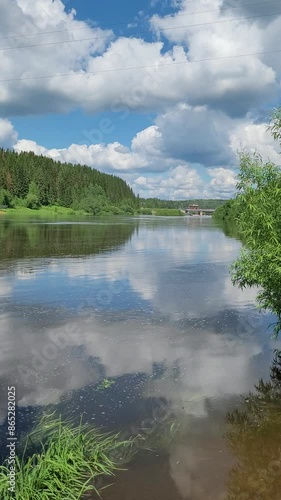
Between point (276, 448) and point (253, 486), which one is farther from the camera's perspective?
point (276, 448)

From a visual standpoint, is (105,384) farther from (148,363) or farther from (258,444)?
(258,444)

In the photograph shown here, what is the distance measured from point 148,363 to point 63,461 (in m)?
6.71

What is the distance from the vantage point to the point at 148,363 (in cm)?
1516

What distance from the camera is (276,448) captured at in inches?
395

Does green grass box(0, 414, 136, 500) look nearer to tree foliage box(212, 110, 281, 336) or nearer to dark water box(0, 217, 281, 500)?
dark water box(0, 217, 281, 500)

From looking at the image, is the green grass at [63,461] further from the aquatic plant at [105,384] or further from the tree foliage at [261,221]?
the tree foliage at [261,221]

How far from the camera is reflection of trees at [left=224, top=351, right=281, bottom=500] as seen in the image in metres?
8.64

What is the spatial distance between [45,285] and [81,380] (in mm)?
15614

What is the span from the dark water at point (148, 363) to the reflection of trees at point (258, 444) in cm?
8

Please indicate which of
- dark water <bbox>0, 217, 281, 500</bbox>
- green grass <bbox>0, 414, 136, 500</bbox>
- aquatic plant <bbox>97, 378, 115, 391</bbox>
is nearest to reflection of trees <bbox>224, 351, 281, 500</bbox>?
dark water <bbox>0, 217, 281, 500</bbox>

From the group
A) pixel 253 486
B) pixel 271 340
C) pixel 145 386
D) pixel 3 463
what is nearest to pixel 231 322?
pixel 271 340

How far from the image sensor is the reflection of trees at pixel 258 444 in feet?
28.3

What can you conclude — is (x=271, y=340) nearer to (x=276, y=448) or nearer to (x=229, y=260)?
(x=276, y=448)

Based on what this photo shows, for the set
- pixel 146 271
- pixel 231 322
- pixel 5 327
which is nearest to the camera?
pixel 5 327
